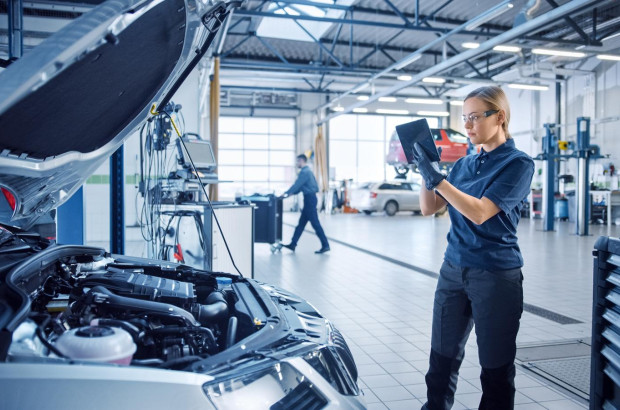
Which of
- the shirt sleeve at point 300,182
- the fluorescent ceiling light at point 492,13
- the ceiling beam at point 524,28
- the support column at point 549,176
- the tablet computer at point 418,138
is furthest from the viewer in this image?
the support column at point 549,176

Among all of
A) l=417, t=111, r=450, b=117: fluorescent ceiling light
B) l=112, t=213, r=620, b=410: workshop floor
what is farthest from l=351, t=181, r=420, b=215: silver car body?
l=112, t=213, r=620, b=410: workshop floor

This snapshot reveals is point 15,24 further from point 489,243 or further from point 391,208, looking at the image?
point 391,208

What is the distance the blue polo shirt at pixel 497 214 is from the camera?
1854 mm

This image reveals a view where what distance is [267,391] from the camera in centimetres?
118

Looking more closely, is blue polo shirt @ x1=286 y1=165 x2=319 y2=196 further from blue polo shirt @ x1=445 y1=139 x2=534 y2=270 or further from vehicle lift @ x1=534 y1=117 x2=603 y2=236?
blue polo shirt @ x1=445 y1=139 x2=534 y2=270

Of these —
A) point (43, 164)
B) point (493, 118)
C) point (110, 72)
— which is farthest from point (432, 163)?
point (43, 164)

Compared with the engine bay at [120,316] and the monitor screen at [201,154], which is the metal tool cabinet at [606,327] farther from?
the monitor screen at [201,154]

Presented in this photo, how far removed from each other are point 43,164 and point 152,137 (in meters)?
2.96

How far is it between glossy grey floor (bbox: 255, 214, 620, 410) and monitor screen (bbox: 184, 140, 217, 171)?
1484 mm

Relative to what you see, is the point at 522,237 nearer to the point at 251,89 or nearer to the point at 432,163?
the point at 432,163

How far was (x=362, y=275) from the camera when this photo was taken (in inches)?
233

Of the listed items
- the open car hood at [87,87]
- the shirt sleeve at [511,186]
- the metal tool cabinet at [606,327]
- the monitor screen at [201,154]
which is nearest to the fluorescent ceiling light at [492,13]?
the monitor screen at [201,154]

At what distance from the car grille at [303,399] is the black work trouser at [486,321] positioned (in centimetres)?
90

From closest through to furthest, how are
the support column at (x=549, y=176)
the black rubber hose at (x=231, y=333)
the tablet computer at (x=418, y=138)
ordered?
1. the black rubber hose at (x=231, y=333)
2. the tablet computer at (x=418, y=138)
3. the support column at (x=549, y=176)
